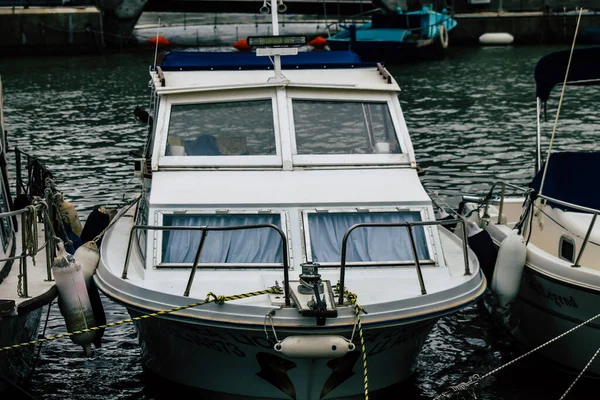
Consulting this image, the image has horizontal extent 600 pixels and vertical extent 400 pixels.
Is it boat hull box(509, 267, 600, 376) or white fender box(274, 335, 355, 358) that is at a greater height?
white fender box(274, 335, 355, 358)

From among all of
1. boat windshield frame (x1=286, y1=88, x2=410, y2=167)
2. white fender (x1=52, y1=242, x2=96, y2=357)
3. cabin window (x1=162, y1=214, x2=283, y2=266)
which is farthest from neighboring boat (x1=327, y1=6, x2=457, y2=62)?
white fender (x1=52, y1=242, x2=96, y2=357)

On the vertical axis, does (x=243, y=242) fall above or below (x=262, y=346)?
above

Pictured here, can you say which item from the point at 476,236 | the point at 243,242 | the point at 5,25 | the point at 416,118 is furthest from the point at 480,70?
the point at 243,242

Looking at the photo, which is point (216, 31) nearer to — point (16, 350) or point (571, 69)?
point (571, 69)

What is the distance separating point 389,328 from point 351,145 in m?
2.88

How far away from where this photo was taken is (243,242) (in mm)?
9812

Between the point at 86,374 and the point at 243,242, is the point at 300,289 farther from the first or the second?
the point at 86,374

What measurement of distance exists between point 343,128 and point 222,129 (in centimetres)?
141

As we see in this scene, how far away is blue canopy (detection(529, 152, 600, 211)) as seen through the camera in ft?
36.3

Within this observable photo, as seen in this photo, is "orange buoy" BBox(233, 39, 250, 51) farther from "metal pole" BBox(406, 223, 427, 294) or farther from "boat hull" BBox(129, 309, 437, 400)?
"metal pole" BBox(406, 223, 427, 294)

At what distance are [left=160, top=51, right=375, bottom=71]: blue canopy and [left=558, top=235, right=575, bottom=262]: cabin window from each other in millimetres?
3290

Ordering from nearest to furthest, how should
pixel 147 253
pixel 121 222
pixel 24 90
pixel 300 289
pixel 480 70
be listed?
pixel 300 289 → pixel 147 253 → pixel 121 222 → pixel 24 90 → pixel 480 70

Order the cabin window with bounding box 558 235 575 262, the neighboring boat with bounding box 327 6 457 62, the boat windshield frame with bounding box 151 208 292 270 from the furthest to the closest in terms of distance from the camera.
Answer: the neighboring boat with bounding box 327 6 457 62
the cabin window with bounding box 558 235 575 262
the boat windshield frame with bounding box 151 208 292 270

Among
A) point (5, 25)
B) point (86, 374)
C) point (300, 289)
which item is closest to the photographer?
point (300, 289)
